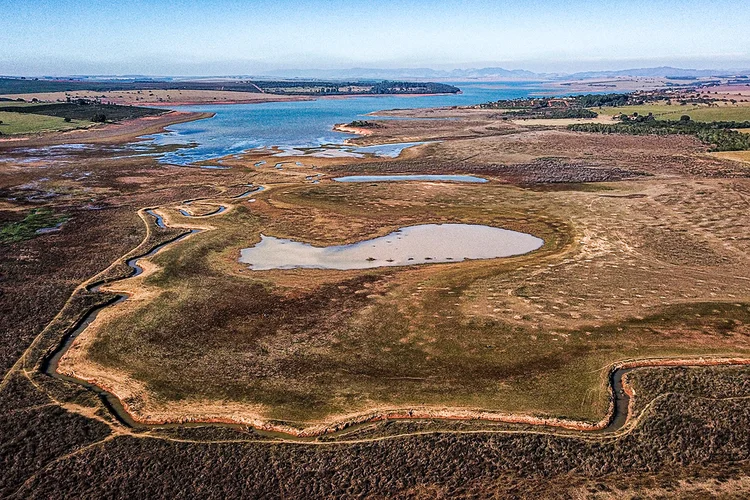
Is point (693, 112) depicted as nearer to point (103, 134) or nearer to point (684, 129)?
point (684, 129)

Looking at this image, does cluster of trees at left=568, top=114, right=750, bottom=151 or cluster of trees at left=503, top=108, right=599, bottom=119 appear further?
cluster of trees at left=503, top=108, right=599, bottom=119

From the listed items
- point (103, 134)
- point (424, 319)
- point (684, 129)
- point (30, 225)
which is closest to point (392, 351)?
point (424, 319)

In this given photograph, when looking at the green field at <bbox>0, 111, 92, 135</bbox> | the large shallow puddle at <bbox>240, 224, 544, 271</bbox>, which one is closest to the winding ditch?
the large shallow puddle at <bbox>240, 224, 544, 271</bbox>

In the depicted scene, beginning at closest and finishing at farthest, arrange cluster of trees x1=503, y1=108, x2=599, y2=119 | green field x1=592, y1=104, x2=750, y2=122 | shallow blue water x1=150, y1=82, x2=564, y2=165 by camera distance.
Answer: shallow blue water x1=150, y1=82, x2=564, y2=165
green field x1=592, y1=104, x2=750, y2=122
cluster of trees x1=503, y1=108, x2=599, y2=119

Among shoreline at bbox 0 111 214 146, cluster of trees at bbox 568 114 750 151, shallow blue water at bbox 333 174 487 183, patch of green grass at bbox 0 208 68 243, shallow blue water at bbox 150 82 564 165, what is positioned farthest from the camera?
shoreline at bbox 0 111 214 146

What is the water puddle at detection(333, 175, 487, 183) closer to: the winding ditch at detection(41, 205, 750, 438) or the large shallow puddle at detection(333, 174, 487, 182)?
the large shallow puddle at detection(333, 174, 487, 182)

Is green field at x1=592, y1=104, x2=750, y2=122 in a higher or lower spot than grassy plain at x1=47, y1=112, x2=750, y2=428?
higher

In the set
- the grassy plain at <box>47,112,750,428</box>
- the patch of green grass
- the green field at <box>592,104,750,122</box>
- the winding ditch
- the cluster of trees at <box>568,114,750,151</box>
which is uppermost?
the green field at <box>592,104,750,122</box>
